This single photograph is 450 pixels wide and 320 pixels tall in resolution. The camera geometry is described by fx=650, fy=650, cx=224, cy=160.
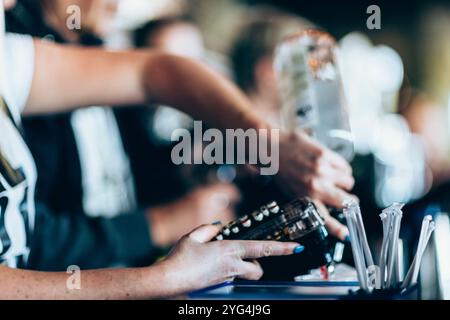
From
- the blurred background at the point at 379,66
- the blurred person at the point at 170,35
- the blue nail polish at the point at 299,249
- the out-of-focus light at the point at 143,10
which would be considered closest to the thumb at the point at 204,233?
the blue nail polish at the point at 299,249

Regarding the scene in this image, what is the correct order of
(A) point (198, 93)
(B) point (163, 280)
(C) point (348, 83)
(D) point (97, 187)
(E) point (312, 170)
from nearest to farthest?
(B) point (163, 280) → (E) point (312, 170) → (A) point (198, 93) → (D) point (97, 187) → (C) point (348, 83)

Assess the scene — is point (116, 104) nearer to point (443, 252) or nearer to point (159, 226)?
point (159, 226)

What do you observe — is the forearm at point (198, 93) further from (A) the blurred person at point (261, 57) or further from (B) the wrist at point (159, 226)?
(A) the blurred person at point (261, 57)

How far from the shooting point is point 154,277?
83cm

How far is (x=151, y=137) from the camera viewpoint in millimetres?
1746

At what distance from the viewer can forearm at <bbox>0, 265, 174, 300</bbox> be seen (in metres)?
0.83

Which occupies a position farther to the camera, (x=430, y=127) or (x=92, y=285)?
(x=430, y=127)

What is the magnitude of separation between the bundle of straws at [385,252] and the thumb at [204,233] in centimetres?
18

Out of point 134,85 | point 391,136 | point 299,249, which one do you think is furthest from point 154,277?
point 391,136

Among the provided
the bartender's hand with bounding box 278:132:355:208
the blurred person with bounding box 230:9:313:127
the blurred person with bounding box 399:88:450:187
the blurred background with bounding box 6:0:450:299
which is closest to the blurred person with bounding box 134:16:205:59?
the blurred background with bounding box 6:0:450:299

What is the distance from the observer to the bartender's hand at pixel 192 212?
4.86 feet

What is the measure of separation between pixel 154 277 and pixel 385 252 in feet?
1.00
